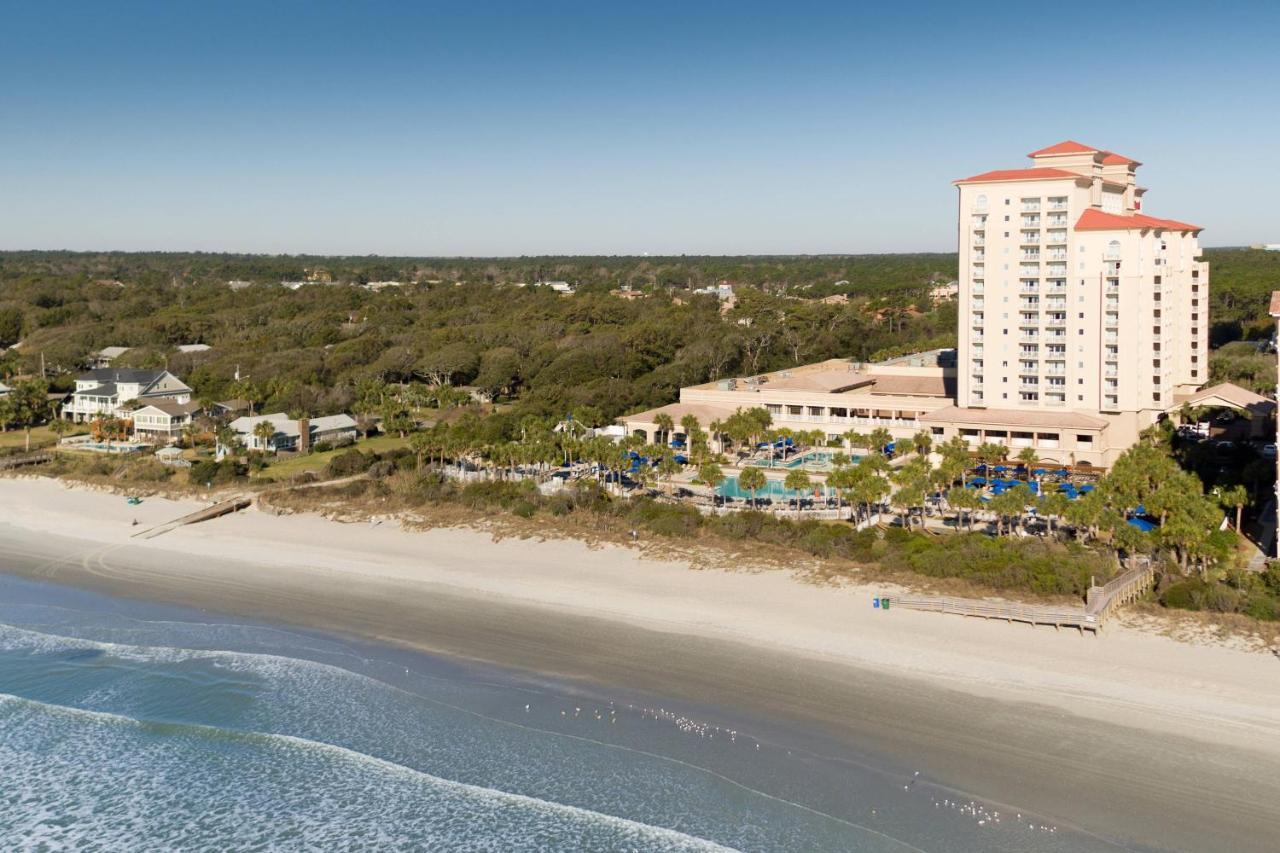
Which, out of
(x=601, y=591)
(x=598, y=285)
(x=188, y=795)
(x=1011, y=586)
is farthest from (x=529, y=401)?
(x=598, y=285)

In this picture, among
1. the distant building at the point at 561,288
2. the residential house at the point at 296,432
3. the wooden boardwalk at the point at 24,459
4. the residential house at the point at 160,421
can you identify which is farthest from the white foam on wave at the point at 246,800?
the distant building at the point at 561,288

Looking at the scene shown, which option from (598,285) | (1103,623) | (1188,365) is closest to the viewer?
(1103,623)

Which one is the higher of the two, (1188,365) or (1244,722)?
(1188,365)

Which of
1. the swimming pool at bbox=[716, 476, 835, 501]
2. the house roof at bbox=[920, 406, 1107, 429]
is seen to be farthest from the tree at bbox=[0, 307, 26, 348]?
the house roof at bbox=[920, 406, 1107, 429]

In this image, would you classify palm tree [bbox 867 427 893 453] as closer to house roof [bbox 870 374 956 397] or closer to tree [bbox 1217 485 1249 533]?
house roof [bbox 870 374 956 397]

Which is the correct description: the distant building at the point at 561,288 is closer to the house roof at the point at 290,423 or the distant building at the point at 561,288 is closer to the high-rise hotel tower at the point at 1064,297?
the house roof at the point at 290,423

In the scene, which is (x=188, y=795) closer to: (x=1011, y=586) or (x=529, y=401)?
(x=1011, y=586)
